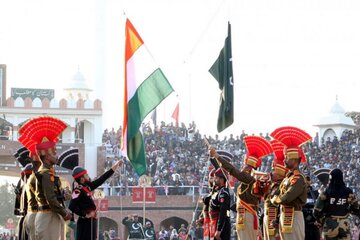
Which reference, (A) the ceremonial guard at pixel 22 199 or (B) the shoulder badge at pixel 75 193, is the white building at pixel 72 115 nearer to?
(A) the ceremonial guard at pixel 22 199

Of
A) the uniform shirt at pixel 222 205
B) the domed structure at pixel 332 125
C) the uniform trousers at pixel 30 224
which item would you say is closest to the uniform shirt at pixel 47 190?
the uniform trousers at pixel 30 224

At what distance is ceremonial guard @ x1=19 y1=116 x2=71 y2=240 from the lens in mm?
17797

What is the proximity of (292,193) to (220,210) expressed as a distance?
263 cm

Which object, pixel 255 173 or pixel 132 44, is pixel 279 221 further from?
pixel 132 44

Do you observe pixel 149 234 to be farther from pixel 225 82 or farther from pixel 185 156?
pixel 225 82

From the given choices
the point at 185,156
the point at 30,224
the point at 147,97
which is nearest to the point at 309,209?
the point at 147,97

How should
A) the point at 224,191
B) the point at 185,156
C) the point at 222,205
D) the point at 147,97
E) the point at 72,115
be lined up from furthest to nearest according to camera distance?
the point at 72,115, the point at 185,156, the point at 147,97, the point at 224,191, the point at 222,205

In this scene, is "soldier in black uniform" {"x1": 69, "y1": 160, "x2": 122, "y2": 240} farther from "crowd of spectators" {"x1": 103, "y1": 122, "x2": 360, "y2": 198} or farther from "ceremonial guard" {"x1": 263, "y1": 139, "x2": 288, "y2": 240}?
"crowd of spectators" {"x1": 103, "y1": 122, "x2": 360, "y2": 198}

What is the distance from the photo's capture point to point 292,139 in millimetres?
17688

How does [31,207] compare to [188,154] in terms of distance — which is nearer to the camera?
[31,207]

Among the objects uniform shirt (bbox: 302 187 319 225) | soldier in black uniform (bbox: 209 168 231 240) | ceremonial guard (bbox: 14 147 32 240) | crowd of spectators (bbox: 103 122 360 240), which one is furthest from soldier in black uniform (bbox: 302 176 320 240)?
crowd of spectators (bbox: 103 122 360 240)

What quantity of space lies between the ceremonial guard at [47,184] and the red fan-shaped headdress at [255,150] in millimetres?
3036

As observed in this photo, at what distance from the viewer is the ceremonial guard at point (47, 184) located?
58.4 feet

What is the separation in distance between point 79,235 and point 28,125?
2712 millimetres
